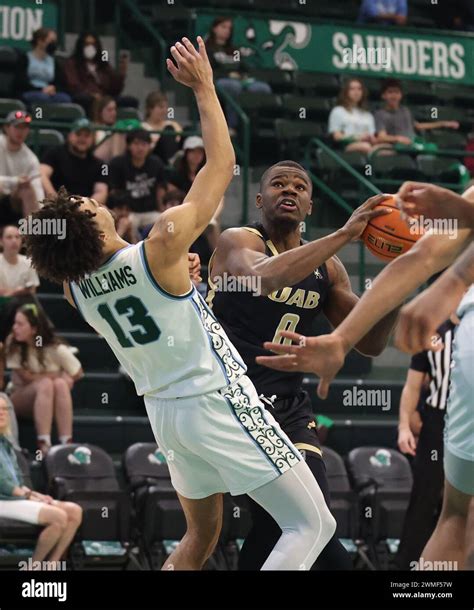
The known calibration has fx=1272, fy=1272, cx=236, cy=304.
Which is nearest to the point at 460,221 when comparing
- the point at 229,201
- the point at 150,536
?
the point at 150,536

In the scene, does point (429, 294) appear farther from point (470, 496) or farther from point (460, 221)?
point (470, 496)

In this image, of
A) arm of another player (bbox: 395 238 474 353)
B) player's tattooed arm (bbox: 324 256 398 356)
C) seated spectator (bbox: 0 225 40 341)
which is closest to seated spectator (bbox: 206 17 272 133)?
seated spectator (bbox: 0 225 40 341)

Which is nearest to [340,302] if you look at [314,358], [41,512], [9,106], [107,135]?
[314,358]

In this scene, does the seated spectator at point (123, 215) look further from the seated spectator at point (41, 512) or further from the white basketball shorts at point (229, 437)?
the white basketball shorts at point (229, 437)

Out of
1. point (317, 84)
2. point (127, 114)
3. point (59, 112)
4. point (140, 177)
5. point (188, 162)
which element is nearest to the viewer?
point (140, 177)

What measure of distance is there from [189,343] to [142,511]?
3.70 metres

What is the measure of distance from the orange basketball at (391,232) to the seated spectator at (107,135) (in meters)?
6.51

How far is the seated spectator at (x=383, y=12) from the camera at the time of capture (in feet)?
49.3

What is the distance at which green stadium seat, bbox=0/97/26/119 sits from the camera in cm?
1125

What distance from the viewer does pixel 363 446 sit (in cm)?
1002

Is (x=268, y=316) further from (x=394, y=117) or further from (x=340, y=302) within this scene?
(x=394, y=117)

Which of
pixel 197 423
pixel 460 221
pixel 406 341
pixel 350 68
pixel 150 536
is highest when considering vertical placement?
pixel 350 68

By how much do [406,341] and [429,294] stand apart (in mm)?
168

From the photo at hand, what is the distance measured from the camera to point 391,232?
5035 millimetres
